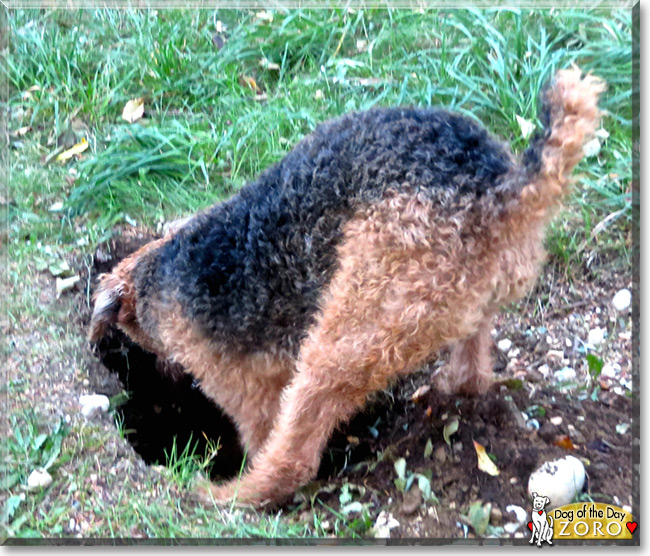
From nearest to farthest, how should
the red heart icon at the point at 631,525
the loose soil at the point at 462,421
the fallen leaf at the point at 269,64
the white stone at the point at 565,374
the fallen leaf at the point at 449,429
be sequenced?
1. the red heart icon at the point at 631,525
2. the loose soil at the point at 462,421
3. the fallen leaf at the point at 449,429
4. the white stone at the point at 565,374
5. the fallen leaf at the point at 269,64

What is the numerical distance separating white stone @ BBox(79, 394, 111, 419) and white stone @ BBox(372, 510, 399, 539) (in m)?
1.30

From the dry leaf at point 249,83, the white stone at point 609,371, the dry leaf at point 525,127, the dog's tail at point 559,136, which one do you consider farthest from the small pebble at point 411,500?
the dry leaf at point 249,83

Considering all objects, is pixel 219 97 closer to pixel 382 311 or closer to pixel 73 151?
pixel 73 151

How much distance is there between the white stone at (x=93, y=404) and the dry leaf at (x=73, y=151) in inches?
68.8

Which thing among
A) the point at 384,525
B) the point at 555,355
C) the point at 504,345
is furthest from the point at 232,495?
the point at 555,355

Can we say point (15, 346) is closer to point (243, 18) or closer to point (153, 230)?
point (153, 230)

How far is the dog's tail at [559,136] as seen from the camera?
6.79 feet

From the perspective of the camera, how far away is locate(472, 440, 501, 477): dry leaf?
8.07 ft

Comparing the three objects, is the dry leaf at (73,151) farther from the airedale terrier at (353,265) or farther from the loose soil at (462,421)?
the airedale terrier at (353,265)

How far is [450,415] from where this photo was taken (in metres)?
2.77

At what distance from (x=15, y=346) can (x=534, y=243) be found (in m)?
2.34

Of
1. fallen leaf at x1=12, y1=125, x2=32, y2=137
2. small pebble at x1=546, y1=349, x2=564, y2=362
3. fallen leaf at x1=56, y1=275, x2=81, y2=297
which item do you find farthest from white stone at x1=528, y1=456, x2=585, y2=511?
fallen leaf at x1=12, y1=125, x2=32, y2=137

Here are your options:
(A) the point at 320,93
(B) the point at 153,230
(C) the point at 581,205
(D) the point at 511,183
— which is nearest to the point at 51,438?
(B) the point at 153,230

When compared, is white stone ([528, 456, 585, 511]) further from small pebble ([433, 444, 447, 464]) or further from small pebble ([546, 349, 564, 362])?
small pebble ([546, 349, 564, 362])
